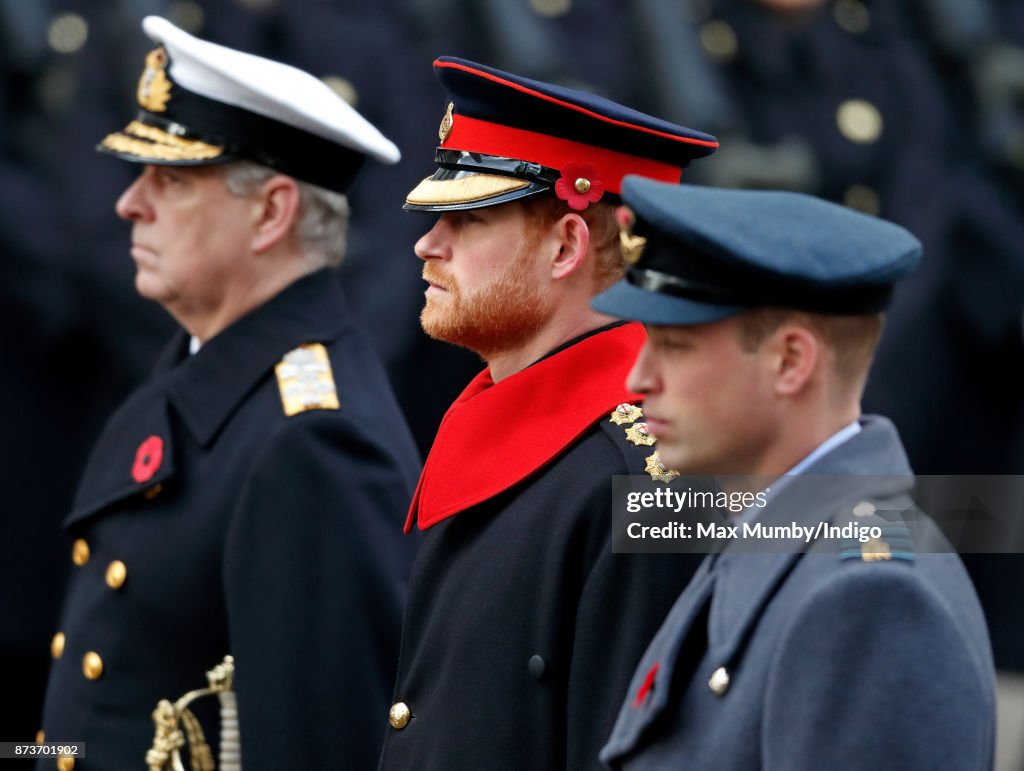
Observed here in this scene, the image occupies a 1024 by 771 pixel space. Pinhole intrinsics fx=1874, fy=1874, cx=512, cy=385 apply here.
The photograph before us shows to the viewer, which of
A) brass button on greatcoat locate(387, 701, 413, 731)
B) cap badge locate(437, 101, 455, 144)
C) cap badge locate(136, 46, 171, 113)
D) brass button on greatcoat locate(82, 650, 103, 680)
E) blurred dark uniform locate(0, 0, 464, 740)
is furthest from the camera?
blurred dark uniform locate(0, 0, 464, 740)

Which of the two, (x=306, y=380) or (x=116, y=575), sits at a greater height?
(x=306, y=380)

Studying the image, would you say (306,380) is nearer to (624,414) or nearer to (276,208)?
(276,208)

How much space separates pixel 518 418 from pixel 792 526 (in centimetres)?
77

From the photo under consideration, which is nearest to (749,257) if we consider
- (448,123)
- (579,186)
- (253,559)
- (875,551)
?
(875,551)

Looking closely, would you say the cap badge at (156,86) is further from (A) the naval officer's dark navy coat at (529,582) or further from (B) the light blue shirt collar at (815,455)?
(B) the light blue shirt collar at (815,455)

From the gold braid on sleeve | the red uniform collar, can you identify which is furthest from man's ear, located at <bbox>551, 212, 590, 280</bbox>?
the gold braid on sleeve

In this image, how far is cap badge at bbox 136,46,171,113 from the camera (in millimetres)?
3887

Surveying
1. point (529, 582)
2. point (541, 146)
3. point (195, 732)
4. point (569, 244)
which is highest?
point (541, 146)

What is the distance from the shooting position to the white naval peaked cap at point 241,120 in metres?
3.77

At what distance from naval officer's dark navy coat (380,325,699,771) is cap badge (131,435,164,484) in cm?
77

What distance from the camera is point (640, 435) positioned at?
276cm

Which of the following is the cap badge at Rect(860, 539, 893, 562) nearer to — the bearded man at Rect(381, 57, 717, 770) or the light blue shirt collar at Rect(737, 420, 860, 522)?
the light blue shirt collar at Rect(737, 420, 860, 522)

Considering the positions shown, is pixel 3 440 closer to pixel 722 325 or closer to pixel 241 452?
pixel 241 452

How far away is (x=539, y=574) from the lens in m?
2.72
